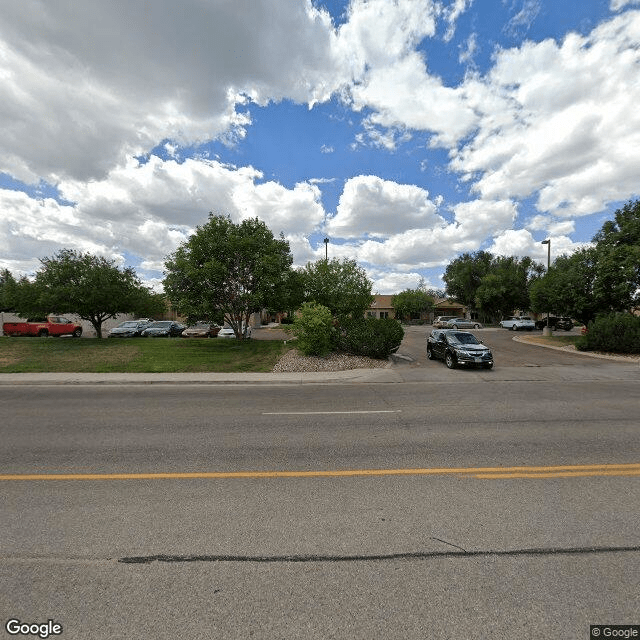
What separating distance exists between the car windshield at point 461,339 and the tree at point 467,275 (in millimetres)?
49895

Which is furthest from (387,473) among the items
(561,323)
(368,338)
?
(561,323)

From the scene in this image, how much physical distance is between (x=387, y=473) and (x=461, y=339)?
42.5 feet

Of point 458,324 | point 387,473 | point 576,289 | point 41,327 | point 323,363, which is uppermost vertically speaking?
point 576,289

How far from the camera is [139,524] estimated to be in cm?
327

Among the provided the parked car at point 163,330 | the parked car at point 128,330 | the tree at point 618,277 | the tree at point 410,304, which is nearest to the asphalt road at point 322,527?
the tree at point 618,277

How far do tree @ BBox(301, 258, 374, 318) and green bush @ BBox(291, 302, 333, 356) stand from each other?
3.56 meters

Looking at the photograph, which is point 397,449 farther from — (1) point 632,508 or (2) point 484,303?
(2) point 484,303

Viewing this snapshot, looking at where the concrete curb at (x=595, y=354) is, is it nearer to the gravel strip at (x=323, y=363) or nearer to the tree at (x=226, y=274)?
the gravel strip at (x=323, y=363)

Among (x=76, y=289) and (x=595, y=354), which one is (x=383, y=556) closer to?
(x=76, y=289)

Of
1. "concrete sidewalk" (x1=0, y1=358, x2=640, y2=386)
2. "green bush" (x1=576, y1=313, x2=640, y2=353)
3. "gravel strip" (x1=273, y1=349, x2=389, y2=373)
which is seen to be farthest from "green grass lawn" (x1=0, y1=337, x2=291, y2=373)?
"green bush" (x1=576, y1=313, x2=640, y2=353)

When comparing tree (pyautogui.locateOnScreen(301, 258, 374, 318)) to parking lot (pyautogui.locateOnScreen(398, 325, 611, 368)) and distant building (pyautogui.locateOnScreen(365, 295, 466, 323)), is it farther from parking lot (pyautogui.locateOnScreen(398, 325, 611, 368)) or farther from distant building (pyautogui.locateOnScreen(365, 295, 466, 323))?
distant building (pyautogui.locateOnScreen(365, 295, 466, 323))

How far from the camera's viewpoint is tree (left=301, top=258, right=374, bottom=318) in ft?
64.1

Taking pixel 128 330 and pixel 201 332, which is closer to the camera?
pixel 128 330

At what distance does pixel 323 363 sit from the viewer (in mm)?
14930
